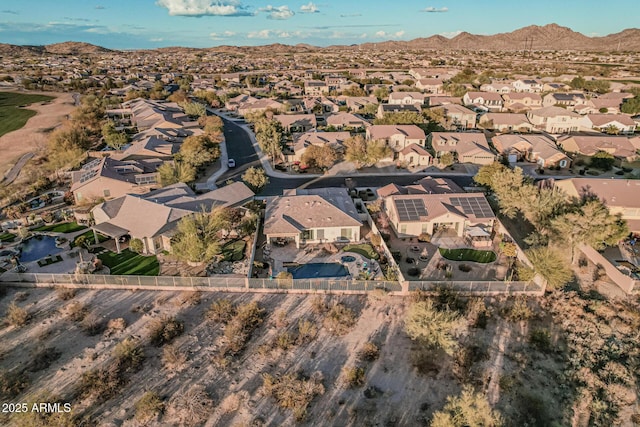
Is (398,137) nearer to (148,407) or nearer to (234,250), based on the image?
(234,250)

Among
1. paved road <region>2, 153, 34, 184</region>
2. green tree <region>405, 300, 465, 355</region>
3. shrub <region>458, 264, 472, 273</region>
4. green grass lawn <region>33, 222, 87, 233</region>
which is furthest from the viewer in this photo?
paved road <region>2, 153, 34, 184</region>

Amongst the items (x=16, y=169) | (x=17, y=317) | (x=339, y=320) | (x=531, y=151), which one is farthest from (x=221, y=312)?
(x=531, y=151)

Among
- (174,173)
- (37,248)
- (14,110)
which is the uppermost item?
(14,110)

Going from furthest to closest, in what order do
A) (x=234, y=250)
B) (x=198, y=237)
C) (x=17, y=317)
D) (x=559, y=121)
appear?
(x=559, y=121), (x=234, y=250), (x=198, y=237), (x=17, y=317)

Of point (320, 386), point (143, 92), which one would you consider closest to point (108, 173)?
point (320, 386)

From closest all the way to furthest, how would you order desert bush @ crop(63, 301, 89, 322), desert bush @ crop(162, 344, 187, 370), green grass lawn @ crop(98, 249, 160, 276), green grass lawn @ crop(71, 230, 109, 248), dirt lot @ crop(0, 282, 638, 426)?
dirt lot @ crop(0, 282, 638, 426)
desert bush @ crop(162, 344, 187, 370)
desert bush @ crop(63, 301, 89, 322)
green grass lawn @ crop(98, 249, 160, 276)
green grass lawn @ crop(71, 230, 109, 248)

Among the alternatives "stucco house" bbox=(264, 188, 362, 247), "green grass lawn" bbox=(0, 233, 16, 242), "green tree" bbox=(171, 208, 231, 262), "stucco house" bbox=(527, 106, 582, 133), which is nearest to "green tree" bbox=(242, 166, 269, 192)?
"stucco house" bbox=(264, 188, 362, 247)

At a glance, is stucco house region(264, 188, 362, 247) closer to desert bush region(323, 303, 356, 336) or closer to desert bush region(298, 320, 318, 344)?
desert bush region(323, 303, 356, 336)
